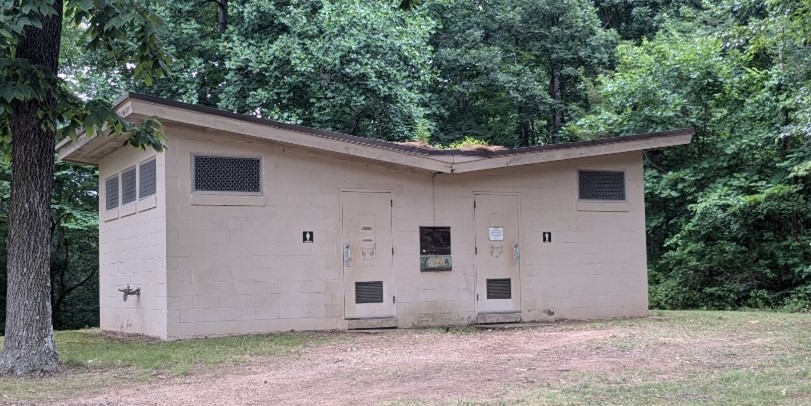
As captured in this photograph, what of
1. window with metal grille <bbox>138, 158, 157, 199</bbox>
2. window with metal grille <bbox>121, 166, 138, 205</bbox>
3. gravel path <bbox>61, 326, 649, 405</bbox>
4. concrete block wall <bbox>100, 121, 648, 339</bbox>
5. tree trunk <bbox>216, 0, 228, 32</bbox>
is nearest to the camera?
gravel path <bbox>61, 326, 649, 405</bbox>

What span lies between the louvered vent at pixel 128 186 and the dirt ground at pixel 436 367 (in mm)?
4012

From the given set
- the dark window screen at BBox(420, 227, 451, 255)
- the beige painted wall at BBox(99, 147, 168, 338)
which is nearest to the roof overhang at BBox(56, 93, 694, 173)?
the beige painted wall at BBox(99, 147, 168, 338)

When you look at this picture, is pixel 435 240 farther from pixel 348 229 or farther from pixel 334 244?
pixel 334 244

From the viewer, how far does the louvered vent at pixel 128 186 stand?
1227cm

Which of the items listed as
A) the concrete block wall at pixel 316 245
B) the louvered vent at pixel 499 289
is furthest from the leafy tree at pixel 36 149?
the louvered vent at pixel 499 289

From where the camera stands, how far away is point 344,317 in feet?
38.9

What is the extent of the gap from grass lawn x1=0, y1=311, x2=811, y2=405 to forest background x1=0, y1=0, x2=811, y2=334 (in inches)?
203

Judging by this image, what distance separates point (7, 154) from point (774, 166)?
50.3 feet

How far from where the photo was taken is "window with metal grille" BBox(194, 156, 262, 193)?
1111 cm

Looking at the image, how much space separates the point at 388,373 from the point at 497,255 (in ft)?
17.5

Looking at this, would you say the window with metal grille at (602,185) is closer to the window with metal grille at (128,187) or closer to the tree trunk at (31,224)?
the window with metal grille at (128,187)

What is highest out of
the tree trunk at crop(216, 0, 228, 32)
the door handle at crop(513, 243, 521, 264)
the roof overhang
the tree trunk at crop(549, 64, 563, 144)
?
the tree trunk at crop(216, 0, 228, 32)

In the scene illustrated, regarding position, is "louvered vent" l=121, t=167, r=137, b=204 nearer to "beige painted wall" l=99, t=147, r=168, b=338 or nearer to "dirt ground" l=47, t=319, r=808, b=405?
"beige painted wall" l=99, t=147, r=168, b=338

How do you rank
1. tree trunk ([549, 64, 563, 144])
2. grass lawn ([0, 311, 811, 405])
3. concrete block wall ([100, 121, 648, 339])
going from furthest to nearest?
tree trunk ([549, 64, 563, 144])
concrete block wall ([100, 121, 648, 339])
grass lawn ([0, 311, 811, 405])
